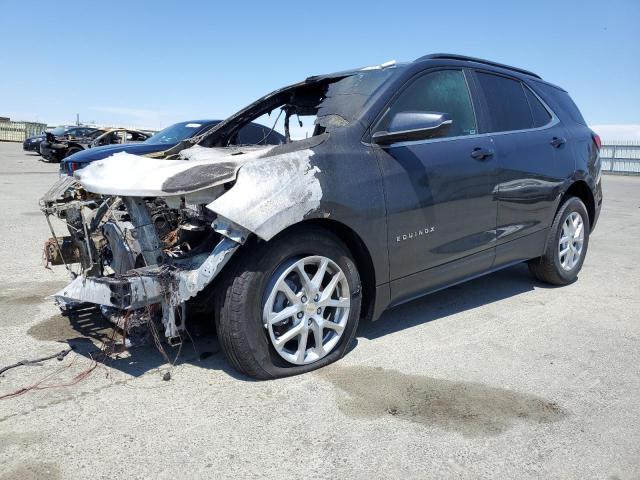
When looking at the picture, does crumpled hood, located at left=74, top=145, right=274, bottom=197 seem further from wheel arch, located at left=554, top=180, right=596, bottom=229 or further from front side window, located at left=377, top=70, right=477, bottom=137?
wheel arch, located at left=554, top=180, right=596, bottom=229

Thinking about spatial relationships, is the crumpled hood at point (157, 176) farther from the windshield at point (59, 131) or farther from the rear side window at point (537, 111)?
the windshield at point (59, 131)

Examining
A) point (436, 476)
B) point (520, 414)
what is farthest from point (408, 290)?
point (436, 476)

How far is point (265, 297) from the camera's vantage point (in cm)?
308

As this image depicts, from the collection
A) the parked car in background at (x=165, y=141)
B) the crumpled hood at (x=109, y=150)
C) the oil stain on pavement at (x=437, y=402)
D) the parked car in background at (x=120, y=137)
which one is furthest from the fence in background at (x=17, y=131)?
the oil stain on pavement at (x=437, y=402)

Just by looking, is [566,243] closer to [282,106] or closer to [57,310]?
[282,106]

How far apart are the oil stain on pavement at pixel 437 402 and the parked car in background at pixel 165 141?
8.22 ft

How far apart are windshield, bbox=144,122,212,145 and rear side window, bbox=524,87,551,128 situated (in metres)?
6.44

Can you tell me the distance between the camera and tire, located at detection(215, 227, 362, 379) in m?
2.99

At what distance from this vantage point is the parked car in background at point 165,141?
505 centimetres

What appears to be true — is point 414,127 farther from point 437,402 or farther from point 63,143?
point 63,143

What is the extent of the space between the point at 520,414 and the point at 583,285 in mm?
2993

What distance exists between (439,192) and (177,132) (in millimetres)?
7396

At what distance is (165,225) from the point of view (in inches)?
144

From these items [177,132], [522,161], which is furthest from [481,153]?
[177,132]
